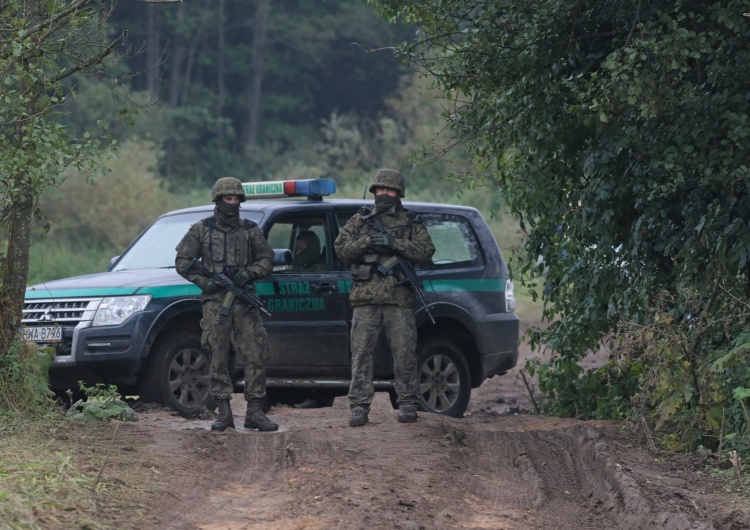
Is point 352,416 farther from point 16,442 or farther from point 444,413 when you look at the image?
point 16,442

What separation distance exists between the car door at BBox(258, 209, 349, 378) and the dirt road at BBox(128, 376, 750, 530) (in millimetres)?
600

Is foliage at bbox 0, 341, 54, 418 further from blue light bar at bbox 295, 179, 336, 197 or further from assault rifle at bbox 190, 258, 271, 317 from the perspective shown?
blue light bar at bbox 295, 179, 336, 197

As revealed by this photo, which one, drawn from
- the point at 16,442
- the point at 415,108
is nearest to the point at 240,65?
the point at 415,108

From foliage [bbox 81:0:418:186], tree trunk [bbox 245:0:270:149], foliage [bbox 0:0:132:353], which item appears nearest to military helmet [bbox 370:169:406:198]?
foliage [bbox 0:0:132:353]

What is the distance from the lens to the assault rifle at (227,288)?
30.1 feet

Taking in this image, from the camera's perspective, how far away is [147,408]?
9766 mm

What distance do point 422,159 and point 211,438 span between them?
120 inches

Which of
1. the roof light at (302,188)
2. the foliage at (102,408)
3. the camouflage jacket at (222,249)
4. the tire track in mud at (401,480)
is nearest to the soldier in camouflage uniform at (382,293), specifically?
the tire track in mud at (401,480)

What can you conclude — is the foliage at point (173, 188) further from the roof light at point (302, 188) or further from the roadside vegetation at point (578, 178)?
the roadside vegetation at point (578, 178)

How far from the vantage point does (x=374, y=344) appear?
9562 mm

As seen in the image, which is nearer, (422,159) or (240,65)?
(422,159)

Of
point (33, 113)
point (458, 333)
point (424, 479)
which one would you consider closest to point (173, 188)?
point (458, 333)

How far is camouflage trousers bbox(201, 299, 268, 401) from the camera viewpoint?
9.23m

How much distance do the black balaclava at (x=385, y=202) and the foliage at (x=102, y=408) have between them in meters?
2.47
